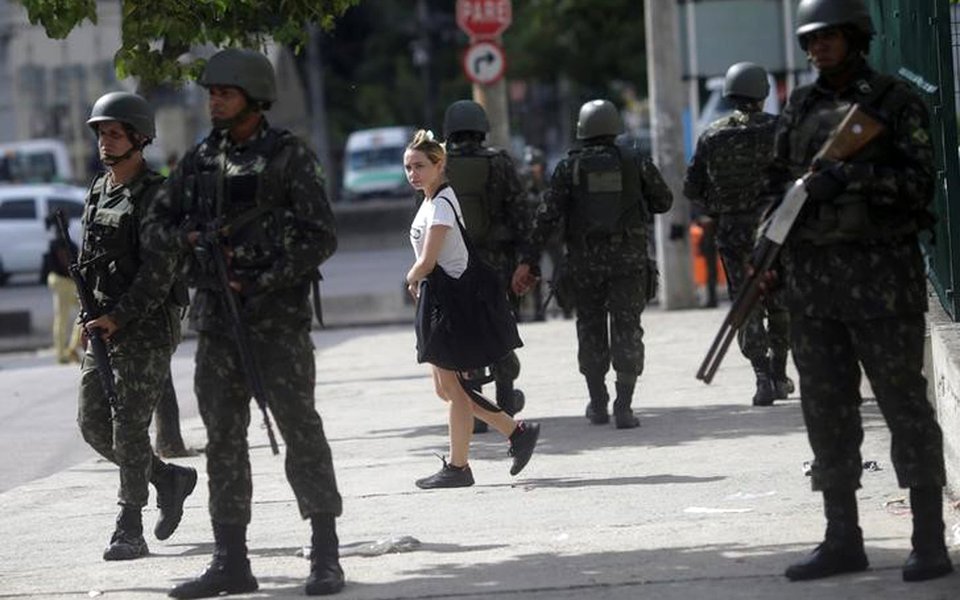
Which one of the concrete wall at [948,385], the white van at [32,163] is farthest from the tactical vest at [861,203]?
the white van at [32,163]

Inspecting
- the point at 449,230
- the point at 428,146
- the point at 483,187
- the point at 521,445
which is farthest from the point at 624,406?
the point at 428,146

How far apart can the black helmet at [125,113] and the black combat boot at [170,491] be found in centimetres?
142

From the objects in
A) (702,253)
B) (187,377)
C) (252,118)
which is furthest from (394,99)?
(252,118)

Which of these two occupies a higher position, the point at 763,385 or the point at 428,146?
the point at 428,146

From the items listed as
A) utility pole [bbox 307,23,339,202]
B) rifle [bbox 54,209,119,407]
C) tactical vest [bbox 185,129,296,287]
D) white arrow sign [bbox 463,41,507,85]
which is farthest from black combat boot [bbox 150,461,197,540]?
utility pole [bbox 307,23,339,202]

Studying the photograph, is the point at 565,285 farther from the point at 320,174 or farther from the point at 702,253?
the point at 702,253

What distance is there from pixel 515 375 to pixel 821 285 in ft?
16.9

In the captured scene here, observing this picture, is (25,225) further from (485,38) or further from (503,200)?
(503,200)

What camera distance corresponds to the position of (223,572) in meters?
7.20

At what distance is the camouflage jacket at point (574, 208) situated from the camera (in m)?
11.5

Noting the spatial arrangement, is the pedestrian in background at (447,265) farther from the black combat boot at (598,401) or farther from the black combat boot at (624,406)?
the black combat boot at (598,401)

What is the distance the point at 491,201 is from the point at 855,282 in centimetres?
506

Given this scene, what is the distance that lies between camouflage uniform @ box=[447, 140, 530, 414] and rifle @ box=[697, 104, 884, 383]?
15.4 feet

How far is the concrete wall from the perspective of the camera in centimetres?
788
